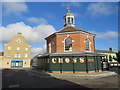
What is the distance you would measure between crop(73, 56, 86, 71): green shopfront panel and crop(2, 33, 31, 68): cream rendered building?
1126 inches

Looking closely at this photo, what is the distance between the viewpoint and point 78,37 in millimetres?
18500

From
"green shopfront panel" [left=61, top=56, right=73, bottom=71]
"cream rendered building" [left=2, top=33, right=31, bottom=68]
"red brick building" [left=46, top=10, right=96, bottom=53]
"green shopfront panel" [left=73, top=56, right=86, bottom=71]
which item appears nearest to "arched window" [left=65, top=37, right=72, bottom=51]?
"red brick building" [left=46, top=10, right=96, bottom=53]

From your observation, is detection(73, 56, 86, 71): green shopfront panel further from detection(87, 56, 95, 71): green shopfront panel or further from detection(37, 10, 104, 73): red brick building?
detection(87, 56, 95, 71): green shopfront panel

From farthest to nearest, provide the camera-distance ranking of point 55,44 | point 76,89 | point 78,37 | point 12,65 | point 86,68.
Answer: point 12,65 → point 55,44 → point 78,37 → point 86,68 → point 76,89

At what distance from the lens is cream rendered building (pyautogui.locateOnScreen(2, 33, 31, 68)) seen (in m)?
38.3

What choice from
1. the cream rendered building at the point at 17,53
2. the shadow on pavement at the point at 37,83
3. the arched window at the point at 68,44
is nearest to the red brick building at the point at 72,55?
the arched window at the point at 68,44

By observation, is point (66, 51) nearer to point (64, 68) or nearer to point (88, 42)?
point (64, 68)

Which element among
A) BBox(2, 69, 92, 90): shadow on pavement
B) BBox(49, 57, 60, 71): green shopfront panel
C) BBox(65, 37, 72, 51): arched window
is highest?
BBox(65, 37, 72, 51): arched window

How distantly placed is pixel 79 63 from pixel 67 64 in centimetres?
193

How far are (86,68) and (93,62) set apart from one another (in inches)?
71.7

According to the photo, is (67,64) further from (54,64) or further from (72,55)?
(54,64)

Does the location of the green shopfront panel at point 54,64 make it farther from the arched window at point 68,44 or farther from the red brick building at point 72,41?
the arched window at point 68,44

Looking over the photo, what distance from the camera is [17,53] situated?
39656mm

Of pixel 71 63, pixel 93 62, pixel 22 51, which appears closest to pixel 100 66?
pixel 93 62
